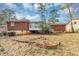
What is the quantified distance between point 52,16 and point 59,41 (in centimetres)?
23

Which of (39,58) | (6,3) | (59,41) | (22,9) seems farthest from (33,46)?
(6,3)

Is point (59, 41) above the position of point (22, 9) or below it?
below

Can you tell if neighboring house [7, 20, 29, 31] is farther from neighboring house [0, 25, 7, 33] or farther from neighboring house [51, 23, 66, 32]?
neighboring house [51, 23, 66, 32]

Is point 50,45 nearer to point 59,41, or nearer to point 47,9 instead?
point 59,41

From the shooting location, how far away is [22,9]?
1477 mm

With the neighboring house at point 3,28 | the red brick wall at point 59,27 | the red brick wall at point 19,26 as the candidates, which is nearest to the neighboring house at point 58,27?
the red brick wall at point 59,27

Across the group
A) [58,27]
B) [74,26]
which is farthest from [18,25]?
[74,26]

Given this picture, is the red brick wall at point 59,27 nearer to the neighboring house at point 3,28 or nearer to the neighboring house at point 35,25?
the neighboring house at point 35,25

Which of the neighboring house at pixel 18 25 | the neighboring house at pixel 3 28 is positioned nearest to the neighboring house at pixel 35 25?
the neighboring house at pixel 18 25

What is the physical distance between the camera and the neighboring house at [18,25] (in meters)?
1.47

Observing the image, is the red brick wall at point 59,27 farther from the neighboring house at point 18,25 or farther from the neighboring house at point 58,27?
the neighboring house at point 18,25

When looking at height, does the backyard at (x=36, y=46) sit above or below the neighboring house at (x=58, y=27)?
below

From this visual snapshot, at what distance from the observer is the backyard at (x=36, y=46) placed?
56.8 inches

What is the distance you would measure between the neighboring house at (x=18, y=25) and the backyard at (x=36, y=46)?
0.07 meters
